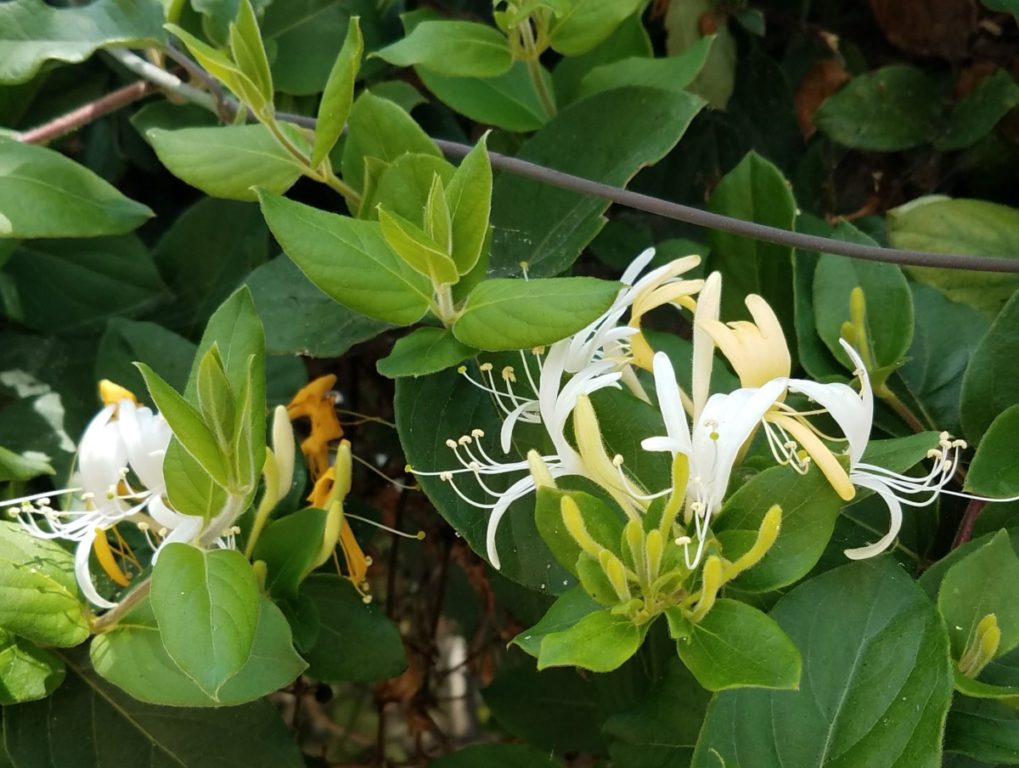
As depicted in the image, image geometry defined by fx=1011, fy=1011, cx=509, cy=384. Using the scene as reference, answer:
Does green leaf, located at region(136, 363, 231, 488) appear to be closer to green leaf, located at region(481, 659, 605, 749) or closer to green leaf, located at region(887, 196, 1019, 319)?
green leaf, located at region(481, 659, 605, 749)

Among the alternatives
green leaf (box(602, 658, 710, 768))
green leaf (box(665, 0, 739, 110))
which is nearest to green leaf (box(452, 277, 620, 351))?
green leaf (box(602, 658, 710, 768))

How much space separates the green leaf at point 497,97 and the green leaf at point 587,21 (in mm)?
55

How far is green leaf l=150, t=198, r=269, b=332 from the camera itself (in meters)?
0.84

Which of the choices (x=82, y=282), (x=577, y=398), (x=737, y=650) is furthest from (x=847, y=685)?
(x=82, y=282)

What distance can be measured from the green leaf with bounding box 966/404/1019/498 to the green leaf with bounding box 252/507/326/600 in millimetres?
365

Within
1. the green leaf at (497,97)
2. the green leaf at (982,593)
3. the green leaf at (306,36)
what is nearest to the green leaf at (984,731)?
the green leaf at (982,593)

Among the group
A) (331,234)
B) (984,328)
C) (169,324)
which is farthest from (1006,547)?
(169,324)

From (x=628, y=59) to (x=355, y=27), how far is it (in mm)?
276

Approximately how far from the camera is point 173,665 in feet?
1.81

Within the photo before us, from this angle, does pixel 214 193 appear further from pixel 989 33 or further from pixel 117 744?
pixel 989 33

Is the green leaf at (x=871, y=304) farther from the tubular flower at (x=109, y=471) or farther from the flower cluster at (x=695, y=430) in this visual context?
the tubular flower at (x=109, y=471)

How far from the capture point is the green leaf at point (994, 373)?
60cm

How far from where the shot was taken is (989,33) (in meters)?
0.88

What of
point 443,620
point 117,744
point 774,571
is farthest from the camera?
point 443,620
